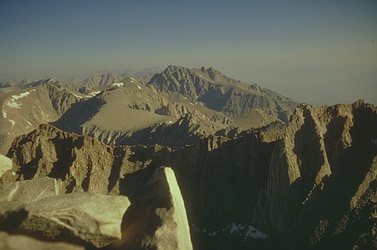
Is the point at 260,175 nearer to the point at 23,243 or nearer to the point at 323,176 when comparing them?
the point at 323,176

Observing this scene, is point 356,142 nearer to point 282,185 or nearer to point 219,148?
point 282,185

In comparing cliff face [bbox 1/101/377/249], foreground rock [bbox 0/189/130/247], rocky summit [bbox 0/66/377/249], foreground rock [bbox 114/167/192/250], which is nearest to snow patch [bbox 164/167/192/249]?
foreground rock [bbox 114/167/192/250]

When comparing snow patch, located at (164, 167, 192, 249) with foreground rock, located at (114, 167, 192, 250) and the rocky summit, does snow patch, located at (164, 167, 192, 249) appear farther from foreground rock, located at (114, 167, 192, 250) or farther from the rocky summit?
the rocky summit

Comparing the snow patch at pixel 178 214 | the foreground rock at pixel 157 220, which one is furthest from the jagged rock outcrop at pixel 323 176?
the foreground rock at pixel 157 220

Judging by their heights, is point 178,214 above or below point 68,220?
below

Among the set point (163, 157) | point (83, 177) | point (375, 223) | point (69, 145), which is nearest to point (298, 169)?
point (375, 223)

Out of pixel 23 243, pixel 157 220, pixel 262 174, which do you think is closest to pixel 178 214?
pixel 157 220

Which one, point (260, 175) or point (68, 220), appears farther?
point (260, 175)
